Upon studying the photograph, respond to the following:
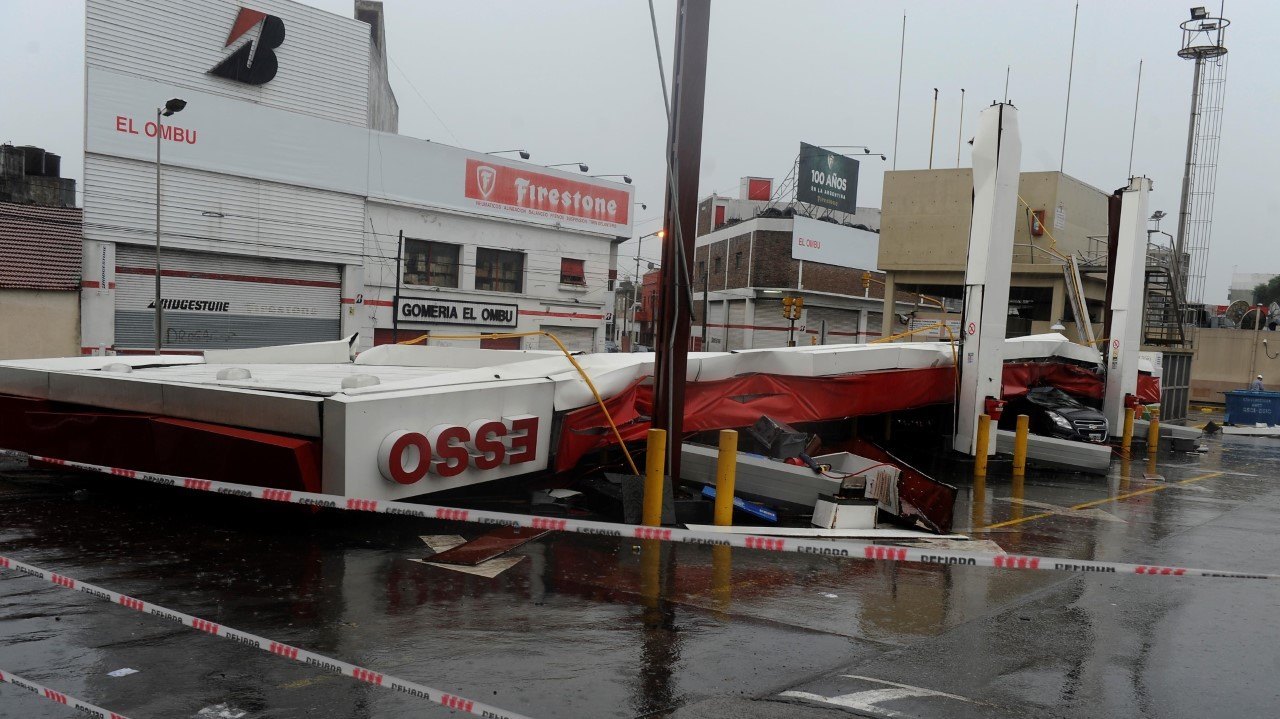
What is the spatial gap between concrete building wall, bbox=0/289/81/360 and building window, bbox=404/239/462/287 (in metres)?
10.9

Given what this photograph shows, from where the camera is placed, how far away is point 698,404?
10461mm

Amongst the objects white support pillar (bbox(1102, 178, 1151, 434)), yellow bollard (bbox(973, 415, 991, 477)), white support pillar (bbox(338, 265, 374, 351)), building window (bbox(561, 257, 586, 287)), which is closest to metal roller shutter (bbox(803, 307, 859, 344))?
building window (bbox(561, 257, 586, 287))

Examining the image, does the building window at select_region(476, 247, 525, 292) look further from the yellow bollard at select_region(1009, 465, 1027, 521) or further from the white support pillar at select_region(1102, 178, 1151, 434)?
the yellow bollard at select_region(1009, 465, 1027, 521)

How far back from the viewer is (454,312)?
33219mm

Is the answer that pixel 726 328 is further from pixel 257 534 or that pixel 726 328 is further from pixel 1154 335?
pixel 257 534

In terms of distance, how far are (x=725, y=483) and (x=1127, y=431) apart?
44.5ft

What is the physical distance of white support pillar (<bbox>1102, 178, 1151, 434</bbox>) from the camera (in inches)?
727

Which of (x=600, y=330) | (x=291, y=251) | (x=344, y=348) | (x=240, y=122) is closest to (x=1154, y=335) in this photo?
(x=600, y=330)

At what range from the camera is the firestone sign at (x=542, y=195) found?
34.1m

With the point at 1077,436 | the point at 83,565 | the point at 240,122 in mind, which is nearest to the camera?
the point at 83,565

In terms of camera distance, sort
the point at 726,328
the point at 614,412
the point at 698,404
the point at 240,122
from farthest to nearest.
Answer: the point at 726,328
the point at 240,122
the point at 698,404
the point at 614,412

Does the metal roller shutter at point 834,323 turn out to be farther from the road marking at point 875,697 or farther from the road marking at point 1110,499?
the road marking at point 875,697

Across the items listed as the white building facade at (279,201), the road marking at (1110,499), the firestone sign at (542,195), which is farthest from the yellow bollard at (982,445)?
the firestone sign at (542,195)

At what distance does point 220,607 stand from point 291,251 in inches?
978
